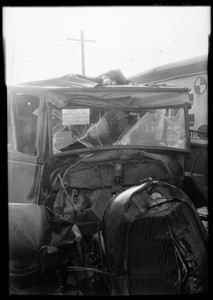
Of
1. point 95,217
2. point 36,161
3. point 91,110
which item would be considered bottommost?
point 95,217

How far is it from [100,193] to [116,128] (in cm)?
80

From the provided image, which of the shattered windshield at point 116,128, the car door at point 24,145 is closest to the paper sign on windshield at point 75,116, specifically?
the shattered windshield at point 116,128

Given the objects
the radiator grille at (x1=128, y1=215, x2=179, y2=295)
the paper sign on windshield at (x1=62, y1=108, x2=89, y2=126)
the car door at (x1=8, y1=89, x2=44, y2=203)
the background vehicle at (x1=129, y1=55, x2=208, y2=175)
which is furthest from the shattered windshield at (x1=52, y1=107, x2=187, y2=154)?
the background vehicle at (x1=129, y1=55, x2=208, y2=175)

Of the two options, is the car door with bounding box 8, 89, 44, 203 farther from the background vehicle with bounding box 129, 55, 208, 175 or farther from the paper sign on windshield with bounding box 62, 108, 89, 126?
the background vehicle with bounding box 129, 55, 208, 175

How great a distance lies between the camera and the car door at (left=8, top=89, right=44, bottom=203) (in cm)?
316

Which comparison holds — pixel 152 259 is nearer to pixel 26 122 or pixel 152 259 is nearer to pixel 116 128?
pixel 116 128

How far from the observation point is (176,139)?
3828 millimetres

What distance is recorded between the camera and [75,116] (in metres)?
3.50

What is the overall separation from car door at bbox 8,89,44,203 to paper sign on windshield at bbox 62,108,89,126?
263 millimetres

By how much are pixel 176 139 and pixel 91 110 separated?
3.63 feet

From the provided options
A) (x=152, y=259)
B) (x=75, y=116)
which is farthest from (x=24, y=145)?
(x=152, y=259)

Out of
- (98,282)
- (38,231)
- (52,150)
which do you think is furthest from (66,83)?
(98,282)

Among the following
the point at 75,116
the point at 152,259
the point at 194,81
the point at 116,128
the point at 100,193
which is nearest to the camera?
the point at 152,259

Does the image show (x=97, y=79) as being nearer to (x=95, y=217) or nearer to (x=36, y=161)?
(x=36, y=161)
